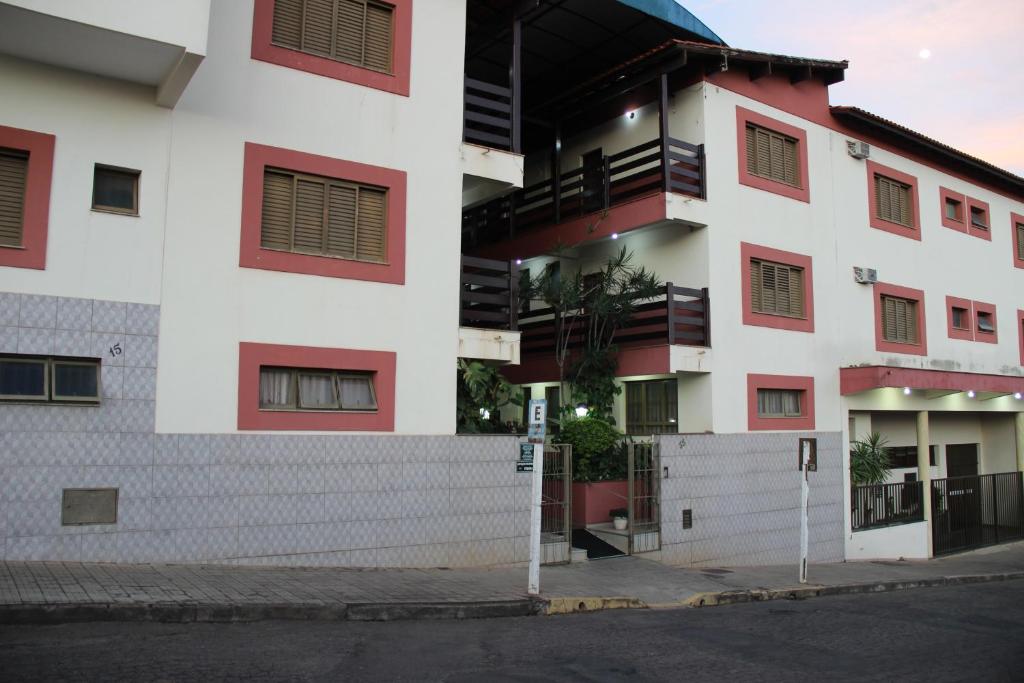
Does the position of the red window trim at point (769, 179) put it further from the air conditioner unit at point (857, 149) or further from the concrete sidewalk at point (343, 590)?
the concrete sidewalk at point (343, 590)

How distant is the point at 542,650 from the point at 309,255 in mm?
6269

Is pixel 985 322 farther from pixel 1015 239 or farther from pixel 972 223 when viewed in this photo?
pixel 1015 239

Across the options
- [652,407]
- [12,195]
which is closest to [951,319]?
[652,407]

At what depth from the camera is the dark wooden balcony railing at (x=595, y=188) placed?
16.6 m

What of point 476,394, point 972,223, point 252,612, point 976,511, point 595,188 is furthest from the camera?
point 972,223

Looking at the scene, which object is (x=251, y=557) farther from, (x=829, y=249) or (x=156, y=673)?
(x=829, y=249)

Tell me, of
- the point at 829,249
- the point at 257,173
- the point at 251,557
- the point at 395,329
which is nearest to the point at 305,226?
the point at 257,173

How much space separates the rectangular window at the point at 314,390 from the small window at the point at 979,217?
2057 centimetres

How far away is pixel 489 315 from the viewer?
13.5 meters

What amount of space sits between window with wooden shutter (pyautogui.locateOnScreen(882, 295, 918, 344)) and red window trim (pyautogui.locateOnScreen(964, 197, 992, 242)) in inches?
169

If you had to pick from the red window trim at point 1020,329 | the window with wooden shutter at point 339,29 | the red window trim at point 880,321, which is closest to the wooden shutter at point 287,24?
the window with wooden shutter at point 339,29

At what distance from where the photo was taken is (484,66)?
60.4 feet

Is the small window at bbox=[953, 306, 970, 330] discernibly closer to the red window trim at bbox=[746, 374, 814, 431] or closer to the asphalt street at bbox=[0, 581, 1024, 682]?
the red window trim at bbox=[746, 374, 814, 431]

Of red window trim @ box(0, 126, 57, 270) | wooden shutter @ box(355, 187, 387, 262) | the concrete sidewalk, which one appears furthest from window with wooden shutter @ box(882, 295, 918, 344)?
red window trim @ box(0, 126, 57, 270)
